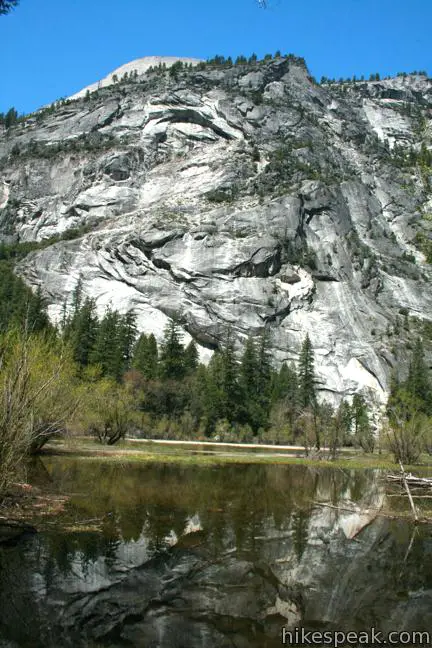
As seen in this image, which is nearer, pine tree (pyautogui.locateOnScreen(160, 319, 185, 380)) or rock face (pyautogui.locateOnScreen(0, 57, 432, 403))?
pine tree (pyautogui.locateOnScreen(160, 319, 185, 380))

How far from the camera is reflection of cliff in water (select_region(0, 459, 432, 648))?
7148 mm

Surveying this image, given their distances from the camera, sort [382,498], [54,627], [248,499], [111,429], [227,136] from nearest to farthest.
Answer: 1. [54,627]
2. [248,499]
3. [382,498]
4. [111,429]
5. [227,136]

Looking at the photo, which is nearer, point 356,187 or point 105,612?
point 105,612

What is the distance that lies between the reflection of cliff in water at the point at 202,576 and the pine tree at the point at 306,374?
6571 cm

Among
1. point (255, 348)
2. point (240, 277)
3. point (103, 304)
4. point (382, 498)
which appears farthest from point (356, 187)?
point (382, 498)

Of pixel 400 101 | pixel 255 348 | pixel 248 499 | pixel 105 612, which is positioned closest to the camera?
pixel 105 612

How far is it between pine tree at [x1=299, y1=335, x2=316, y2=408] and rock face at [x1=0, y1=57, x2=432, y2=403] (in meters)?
3.70

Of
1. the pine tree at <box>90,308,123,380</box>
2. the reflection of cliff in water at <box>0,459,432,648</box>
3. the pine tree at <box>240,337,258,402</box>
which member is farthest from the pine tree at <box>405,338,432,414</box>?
the reflection of cliff in water at <box>0,459,432,648</box>

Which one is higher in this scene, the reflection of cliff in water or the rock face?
the rock face

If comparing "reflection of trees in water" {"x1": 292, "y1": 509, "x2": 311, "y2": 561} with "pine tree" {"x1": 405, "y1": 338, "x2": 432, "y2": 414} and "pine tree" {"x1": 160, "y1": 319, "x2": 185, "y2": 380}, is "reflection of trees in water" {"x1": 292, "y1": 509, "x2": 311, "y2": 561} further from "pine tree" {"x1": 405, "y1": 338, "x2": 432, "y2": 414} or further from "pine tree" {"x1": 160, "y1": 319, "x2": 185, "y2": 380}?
"pine tree" {"x1": 405, "y1": 338, "x2": 432, "y2": 414}

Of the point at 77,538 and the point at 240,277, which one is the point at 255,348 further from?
the point at 77,538

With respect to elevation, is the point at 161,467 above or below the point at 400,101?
below

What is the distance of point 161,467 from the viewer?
26.1 meters

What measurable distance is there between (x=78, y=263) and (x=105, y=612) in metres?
98.3
